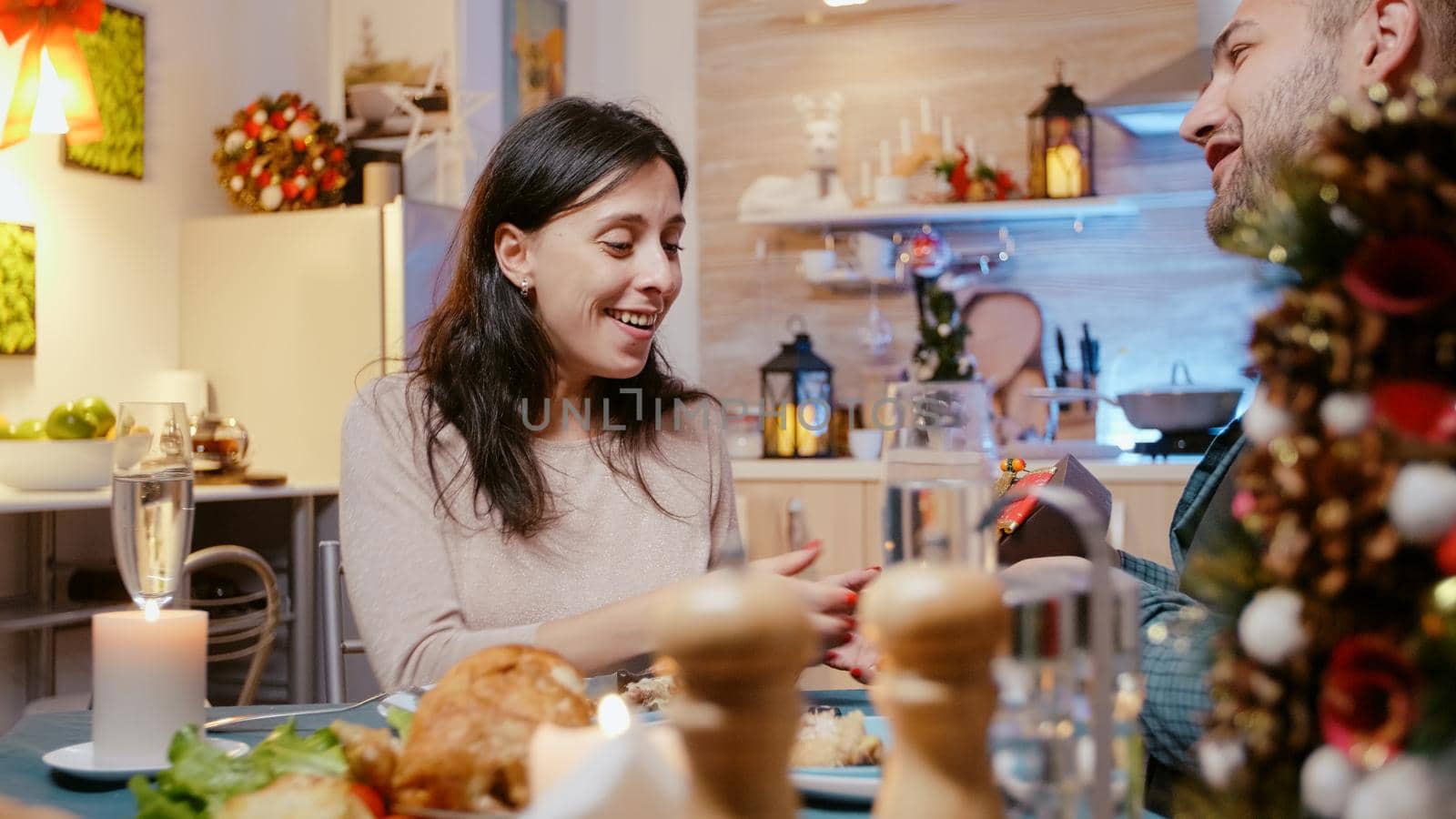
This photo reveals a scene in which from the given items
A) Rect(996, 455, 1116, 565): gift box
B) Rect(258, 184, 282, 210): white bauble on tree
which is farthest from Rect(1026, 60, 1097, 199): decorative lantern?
Rect(996, 455, 1116, 565): gift box

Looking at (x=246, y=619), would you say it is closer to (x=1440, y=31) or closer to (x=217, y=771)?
(x=217, y=771)

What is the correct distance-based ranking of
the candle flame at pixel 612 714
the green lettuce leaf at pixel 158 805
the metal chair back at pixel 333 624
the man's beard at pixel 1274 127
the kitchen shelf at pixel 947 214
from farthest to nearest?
the kitchen shelf at pixel 947 214 → the metal chair back at pixel 333 624 → the man's beard at pixel 1274 127 → the green lettuce leaf at pixel 158 805 → the candle flame at pixel 612 714

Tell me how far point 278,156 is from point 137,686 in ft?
10.3

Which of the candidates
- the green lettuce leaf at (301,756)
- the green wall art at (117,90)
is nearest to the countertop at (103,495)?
the green wall art at (117,90)

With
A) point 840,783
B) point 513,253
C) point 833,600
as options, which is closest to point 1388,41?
point 833,600

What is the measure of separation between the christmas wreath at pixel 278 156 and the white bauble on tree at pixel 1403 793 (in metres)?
3.67

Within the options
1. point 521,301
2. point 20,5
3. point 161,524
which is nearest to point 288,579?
point 20,5

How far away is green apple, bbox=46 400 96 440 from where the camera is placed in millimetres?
2867

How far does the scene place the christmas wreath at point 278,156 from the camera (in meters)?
3.76

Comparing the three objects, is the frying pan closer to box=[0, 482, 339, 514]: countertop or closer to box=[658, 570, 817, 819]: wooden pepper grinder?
box=[0, 482, 339, 514]: countertop

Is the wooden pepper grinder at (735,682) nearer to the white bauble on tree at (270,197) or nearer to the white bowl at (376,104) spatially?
the white bauble on tree at (270,197)

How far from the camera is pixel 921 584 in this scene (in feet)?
1.48

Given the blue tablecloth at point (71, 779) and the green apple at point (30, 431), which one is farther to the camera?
the green apple at point (30, 431)

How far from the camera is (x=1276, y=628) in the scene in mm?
443
